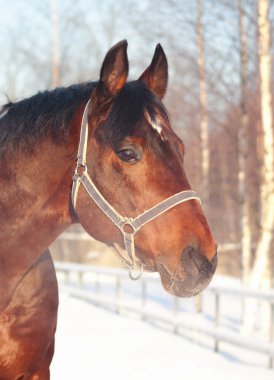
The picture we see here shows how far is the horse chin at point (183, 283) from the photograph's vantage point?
274 centimetres

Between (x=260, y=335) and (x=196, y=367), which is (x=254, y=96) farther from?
(x=196, y=367)

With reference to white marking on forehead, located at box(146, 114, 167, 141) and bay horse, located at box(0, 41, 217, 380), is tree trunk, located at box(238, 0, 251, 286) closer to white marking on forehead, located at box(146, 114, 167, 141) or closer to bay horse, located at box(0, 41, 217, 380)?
bay horse, located at box(0, 41, 217, 380)


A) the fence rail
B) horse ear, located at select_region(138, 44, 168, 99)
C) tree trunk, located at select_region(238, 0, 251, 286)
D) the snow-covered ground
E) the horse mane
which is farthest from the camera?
tree trunk, located at select_region(238, 0, 251, 286)

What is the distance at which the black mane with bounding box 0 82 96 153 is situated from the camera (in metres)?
3.14

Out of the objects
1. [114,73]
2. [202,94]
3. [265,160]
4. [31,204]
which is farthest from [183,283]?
[202,94]

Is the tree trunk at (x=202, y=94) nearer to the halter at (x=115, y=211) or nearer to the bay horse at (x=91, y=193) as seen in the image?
the bay horse at (x=91, y=193)

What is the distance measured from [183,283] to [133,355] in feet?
17.9

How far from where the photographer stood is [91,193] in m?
2.99

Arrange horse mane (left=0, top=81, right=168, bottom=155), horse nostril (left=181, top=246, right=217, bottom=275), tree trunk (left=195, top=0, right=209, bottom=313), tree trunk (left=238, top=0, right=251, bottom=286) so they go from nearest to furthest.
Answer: horse nostril (left=181, top=246, right=217, bottom=275) < horse mane (left=0, top=81, right=168, bottom=155) < tree trunk (left=238, top=0, right=251, bottom=286) < tree trunk (left=195, top=0, right=209, bottom=313)

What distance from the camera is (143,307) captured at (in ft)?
36.9

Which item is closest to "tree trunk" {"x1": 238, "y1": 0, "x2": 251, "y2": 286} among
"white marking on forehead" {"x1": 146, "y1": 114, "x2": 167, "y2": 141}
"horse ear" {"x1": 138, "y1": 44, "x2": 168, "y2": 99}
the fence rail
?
the fence rail

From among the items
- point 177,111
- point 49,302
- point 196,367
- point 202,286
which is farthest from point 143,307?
point 177,111

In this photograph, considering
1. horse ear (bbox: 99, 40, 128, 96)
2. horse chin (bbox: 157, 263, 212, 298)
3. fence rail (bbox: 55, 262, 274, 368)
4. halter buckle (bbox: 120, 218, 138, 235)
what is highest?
horse ear (bbox: 99, 40, 128, 96)

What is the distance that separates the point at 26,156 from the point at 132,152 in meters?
0.61
